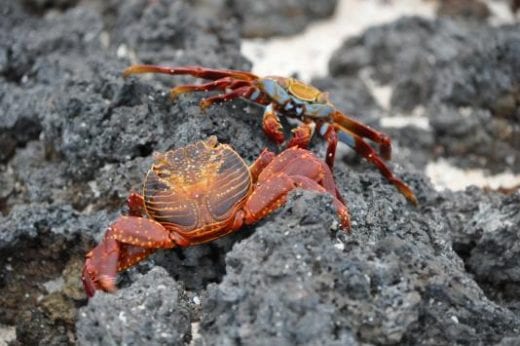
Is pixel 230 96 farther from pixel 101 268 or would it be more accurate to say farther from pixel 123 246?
pixel 101 268

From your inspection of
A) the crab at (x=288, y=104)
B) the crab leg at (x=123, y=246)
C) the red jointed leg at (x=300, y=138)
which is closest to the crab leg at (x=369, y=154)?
the crab at (x=288, y=104)

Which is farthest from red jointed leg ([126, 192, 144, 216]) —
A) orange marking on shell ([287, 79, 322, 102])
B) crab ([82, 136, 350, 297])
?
orange marking on shell ([287, 79, 322, 102])

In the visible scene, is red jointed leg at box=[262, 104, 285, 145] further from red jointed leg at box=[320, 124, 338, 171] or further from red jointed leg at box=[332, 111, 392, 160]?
red jointed leg at box=[332, 111, 392, 160]

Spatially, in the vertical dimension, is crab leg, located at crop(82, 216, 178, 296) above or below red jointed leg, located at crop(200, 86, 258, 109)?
below

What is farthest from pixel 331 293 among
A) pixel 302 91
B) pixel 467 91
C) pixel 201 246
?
pixel 467 91

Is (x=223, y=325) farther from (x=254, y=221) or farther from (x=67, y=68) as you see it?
(x=67, y=68)
